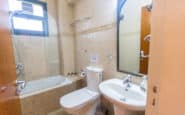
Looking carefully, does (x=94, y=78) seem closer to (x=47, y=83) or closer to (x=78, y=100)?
(x=78, y=100)

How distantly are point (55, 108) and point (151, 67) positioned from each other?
2088mm

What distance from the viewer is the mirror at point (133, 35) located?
1.45 meters

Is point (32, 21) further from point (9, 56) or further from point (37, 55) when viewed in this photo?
point (9, 56)

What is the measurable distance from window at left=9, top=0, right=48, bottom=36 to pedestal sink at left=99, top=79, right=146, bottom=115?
→ 183 centimetres

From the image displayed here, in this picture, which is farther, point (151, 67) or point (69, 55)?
point (69, 55)

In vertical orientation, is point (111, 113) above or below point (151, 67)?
below

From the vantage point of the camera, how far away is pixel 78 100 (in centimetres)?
181

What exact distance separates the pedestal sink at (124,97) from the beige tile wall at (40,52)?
1587mm

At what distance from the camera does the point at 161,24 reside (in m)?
0.52

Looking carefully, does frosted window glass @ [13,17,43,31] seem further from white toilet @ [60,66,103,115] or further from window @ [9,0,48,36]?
white toilet @ [60,66,103,115]

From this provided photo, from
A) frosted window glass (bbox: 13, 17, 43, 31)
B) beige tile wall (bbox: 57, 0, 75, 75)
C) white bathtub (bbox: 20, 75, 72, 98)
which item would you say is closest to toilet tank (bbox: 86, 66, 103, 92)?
white bathtub (bbox: 20, 75, 72, 98)

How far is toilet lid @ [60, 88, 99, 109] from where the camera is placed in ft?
5.53

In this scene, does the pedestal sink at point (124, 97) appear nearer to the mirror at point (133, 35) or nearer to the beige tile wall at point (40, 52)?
the mirror at point (133, 35)

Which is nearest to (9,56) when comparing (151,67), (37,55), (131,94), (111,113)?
(151,67)
